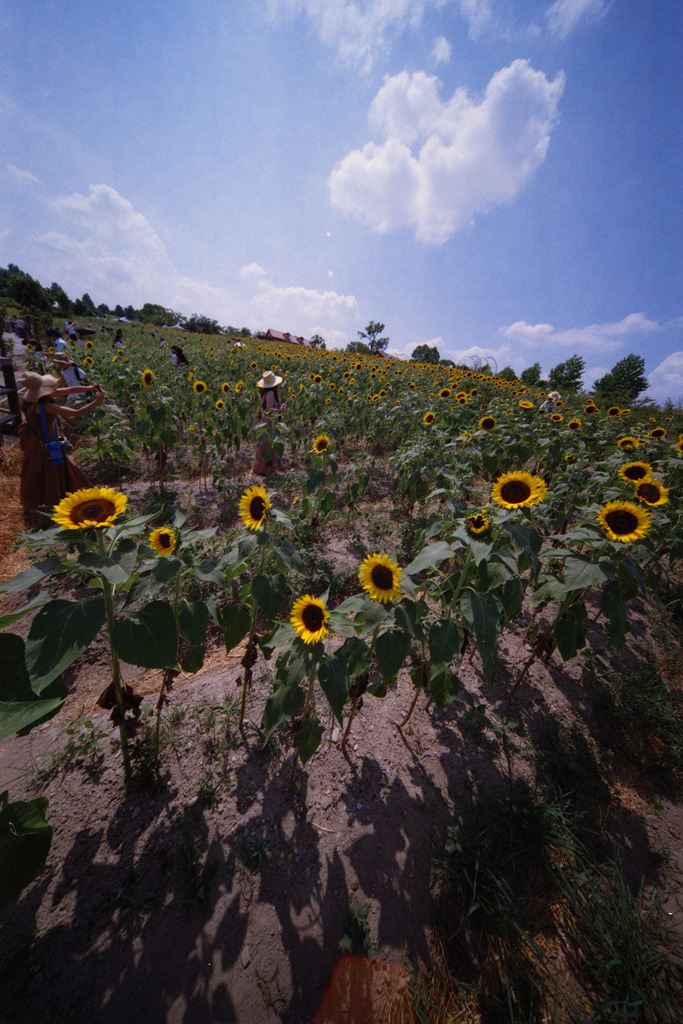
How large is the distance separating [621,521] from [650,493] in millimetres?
947

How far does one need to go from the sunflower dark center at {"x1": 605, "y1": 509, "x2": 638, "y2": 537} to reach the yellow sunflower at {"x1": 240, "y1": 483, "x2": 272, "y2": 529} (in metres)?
2.15

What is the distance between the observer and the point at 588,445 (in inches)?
232

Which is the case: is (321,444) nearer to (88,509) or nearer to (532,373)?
(88,509)

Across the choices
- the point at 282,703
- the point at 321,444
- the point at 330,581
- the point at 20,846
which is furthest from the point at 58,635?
the point at 321,444

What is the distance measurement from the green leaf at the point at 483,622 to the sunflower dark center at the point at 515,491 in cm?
67

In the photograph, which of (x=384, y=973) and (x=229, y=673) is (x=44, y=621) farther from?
(x=384, y=973)

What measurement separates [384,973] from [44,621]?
2.25 m

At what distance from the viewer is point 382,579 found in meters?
1.73

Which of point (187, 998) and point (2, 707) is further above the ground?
Answer: point (2, 707)

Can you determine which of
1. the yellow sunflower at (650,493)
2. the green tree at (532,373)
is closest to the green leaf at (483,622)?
the yellow sunflower at (650,493)

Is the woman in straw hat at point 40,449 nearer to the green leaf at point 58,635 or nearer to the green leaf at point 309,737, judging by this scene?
the green leaf at point 58,635

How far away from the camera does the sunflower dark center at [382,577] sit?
1711 millimetres

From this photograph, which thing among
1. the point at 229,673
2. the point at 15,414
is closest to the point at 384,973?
the point at 229,673

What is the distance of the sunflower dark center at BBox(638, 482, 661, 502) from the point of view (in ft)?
8.89
